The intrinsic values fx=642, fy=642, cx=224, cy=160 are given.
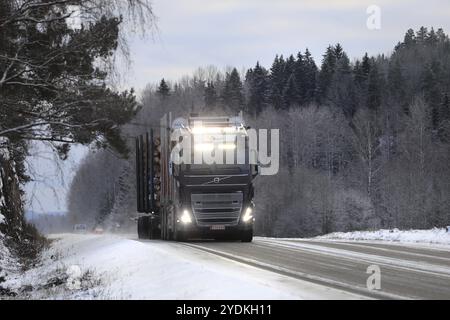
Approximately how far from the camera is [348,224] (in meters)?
74.8

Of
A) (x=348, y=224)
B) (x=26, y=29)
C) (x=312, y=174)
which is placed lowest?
(x=348, y=224)

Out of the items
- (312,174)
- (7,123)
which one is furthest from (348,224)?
(7,123)

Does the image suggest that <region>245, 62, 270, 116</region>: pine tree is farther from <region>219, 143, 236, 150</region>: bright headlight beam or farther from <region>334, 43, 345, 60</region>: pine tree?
<region>219, 143, 236, 150</region>: bright headlight beam

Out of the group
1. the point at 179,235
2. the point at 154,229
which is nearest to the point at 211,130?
the point at 179,235

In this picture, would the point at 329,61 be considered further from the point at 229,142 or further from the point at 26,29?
the point at 26,29

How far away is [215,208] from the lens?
68.1 feet

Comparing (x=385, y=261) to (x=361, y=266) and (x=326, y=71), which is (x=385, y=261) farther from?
(x=326, y=71)

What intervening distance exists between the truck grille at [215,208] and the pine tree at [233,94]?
92335 millimetres

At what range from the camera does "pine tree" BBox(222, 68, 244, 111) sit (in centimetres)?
11344

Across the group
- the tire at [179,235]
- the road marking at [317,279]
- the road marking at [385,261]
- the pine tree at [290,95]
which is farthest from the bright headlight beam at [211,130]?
the pine tree at [290,95]

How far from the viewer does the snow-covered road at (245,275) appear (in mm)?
9580

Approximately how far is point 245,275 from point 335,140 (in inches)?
3635

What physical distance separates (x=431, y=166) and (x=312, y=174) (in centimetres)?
1556

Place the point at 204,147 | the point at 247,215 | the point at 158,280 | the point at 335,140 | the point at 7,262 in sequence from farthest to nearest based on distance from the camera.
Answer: the point at 335,140
the point at 204,147
the point at 247,215
the point at 7,262
the point at 158,280
